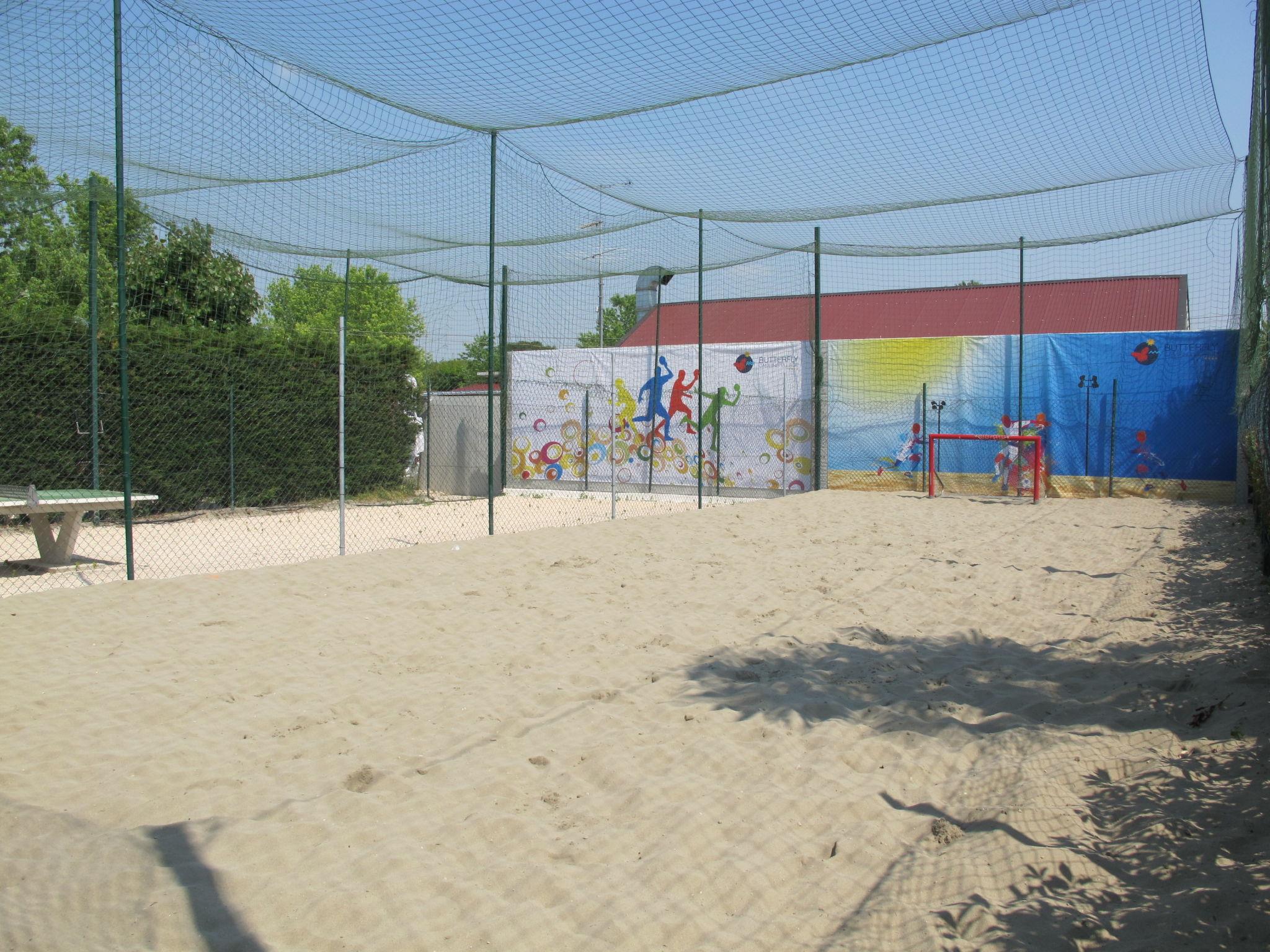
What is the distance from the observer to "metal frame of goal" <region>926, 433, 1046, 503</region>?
10312mm

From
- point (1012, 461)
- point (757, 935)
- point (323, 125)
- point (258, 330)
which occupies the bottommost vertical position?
point (757, 935)

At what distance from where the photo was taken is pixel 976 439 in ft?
37.2

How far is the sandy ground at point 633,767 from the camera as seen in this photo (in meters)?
1.90

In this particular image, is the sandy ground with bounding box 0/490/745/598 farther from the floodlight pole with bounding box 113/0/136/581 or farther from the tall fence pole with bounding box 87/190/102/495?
the floodlight pole with bounding box 113/0/136/581

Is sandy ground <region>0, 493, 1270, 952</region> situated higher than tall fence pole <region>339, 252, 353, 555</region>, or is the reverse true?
tall fence pole <region>339, 252, 353, 555</region>

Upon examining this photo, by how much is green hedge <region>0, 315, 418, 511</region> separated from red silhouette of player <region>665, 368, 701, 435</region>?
144 inches

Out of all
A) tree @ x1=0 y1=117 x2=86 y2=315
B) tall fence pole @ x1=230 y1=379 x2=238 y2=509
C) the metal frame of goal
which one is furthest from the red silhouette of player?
tree @ x1=0 y1=117 x2=86 y2=315

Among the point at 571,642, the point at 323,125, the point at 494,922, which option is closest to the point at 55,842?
the point at 494,922

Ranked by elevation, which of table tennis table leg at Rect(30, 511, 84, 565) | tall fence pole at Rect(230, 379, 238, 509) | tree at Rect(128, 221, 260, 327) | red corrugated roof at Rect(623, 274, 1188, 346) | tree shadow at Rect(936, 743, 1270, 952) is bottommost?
tree shadow at Rect(936, 743, 1270, 952)

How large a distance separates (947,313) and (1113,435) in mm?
7618

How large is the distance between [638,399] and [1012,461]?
5.22m

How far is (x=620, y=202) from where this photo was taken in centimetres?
898

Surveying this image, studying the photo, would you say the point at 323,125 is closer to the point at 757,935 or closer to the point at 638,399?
the point at 757,935

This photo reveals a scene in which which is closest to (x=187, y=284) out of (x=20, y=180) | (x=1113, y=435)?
(x=20, y=180)
